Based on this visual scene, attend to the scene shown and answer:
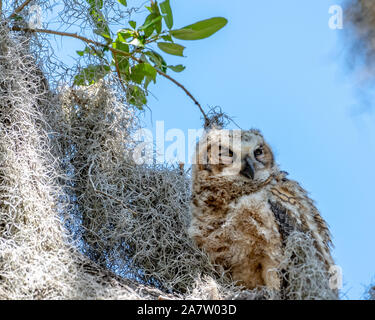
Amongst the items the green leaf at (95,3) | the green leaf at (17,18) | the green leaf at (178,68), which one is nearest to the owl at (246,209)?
the green leaf at (178,68)

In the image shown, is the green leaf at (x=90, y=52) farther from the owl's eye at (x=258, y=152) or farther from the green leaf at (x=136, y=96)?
the owl's eye at (x=258, y=152)

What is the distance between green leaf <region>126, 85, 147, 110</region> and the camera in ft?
8.57

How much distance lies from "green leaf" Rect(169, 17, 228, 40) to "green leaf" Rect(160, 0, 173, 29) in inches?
1.5

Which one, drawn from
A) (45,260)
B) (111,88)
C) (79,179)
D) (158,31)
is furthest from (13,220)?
(158,31)

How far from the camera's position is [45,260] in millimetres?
1900

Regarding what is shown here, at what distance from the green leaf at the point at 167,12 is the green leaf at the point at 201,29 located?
0.04 meters

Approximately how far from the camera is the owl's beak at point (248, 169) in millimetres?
2281

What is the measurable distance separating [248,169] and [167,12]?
782 millimetres

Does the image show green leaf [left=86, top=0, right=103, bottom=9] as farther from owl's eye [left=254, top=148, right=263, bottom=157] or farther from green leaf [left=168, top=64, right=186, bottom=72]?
owl's eye [left=254, top=148, right=263, bottom=157]

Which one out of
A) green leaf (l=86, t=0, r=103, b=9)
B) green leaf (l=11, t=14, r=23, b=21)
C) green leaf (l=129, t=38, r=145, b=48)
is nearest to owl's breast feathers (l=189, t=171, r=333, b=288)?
green leaf (l=129, t=38, r=145, b=48)

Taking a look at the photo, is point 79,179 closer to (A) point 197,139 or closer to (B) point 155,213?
(B) point 155,213

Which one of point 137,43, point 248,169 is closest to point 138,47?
point 137,43
